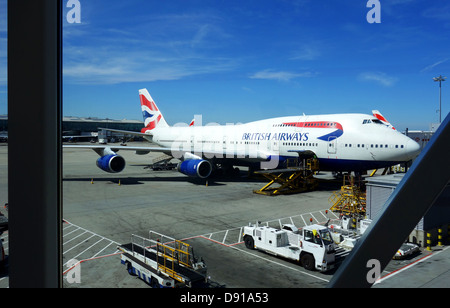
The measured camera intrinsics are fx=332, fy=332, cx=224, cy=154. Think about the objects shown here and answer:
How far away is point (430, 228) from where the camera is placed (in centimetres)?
1116

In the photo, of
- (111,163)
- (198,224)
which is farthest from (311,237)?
(111,163)

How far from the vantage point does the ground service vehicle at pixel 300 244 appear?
28.6 feet

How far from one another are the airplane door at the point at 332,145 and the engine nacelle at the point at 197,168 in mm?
7959

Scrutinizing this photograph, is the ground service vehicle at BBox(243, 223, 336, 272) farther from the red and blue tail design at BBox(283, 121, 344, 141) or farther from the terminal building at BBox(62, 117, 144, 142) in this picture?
the red and blue tail design at BBox(283, 121, 344, 141)

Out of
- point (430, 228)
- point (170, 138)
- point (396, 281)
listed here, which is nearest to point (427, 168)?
point (396, 281)

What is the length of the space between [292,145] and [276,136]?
59.4 inches

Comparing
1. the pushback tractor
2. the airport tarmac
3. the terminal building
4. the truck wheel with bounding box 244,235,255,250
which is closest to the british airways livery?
the airport tarmac

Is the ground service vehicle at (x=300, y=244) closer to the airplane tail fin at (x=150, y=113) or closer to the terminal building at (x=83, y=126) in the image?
the terminal building at (x=83, y=126)

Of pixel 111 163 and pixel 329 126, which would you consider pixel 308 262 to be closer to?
pixel 329 126

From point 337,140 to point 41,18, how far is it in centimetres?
1970

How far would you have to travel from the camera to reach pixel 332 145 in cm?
1992

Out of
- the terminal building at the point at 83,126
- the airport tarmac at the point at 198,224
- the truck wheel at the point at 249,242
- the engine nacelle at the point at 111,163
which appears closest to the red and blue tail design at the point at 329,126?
the airport tarmac at the point at 198,224

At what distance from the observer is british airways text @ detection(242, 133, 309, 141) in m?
21.2

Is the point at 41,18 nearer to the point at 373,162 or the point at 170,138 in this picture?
the point at 373,162
